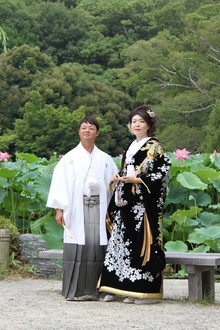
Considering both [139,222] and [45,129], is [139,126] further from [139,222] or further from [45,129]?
[45,129]

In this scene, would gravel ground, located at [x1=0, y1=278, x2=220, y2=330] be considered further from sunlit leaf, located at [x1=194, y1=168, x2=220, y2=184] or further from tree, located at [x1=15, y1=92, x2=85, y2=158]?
tree, located at [x1=15, y1=92, x2=85, y2=158]

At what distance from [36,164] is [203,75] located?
80.5ft

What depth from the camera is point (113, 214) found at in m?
5.58

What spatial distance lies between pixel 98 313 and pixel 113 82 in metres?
34.4

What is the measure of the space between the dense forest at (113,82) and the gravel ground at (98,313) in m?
21.8

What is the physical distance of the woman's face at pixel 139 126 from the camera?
17.9ft

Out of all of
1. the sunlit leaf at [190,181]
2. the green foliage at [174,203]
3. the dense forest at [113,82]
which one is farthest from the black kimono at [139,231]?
the dense forest at [113,82]

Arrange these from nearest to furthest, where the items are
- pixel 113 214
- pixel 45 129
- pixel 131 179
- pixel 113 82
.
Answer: pixel 131 179 < pixel 113 214 < pixel 45 129 < pixel 113 82

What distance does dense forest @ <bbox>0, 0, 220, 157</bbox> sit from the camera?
31406 mm

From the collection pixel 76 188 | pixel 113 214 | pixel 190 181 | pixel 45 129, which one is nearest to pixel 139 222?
pixel 113 214

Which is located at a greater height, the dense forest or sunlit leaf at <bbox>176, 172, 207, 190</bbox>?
the dense forest

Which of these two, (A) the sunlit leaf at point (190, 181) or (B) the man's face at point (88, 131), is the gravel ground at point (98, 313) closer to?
(B) the man's face at point (88, 131)

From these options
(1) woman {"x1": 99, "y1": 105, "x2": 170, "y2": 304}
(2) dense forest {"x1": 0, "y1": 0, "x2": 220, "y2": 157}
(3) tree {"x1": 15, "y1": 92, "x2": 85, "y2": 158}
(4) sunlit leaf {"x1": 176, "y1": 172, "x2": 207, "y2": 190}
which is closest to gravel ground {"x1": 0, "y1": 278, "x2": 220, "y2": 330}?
(1) woman {"x1": 99, "y1": 105, "x2": 170, "y2": 304}

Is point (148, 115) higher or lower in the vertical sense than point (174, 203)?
higher
